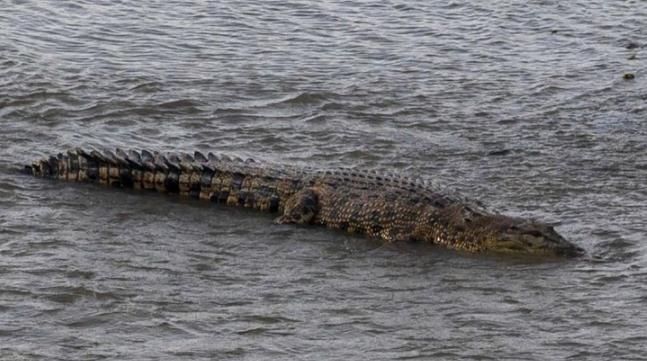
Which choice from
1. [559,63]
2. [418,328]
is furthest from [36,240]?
[559,63]

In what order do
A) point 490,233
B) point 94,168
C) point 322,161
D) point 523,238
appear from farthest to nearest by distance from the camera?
point 322,161, point 94,168, point 490,233, point 523,238

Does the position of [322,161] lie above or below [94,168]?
below

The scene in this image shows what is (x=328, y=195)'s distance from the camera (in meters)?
8.98

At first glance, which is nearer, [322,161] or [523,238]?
[523,238]

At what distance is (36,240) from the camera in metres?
8.17

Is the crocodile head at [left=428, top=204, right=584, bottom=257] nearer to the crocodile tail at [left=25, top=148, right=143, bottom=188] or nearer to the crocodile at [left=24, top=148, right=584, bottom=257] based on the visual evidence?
the crocodile at [left=24, top=148, right=584, bottom=257]

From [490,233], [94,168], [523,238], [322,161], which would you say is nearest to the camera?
[523,238]

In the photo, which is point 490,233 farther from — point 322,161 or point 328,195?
point 322,161

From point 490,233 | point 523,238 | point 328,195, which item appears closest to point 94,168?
point 328,195

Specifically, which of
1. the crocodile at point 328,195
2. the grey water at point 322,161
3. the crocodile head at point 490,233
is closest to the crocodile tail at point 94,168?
the crocodile at point 328,195

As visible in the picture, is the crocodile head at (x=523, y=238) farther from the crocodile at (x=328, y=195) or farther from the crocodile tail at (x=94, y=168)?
the crocodile tail at (x=94, y=168)

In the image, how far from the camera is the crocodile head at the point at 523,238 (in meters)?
8.22

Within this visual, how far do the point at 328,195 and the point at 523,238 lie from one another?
139 centimetres

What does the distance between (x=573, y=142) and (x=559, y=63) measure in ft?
10.1
